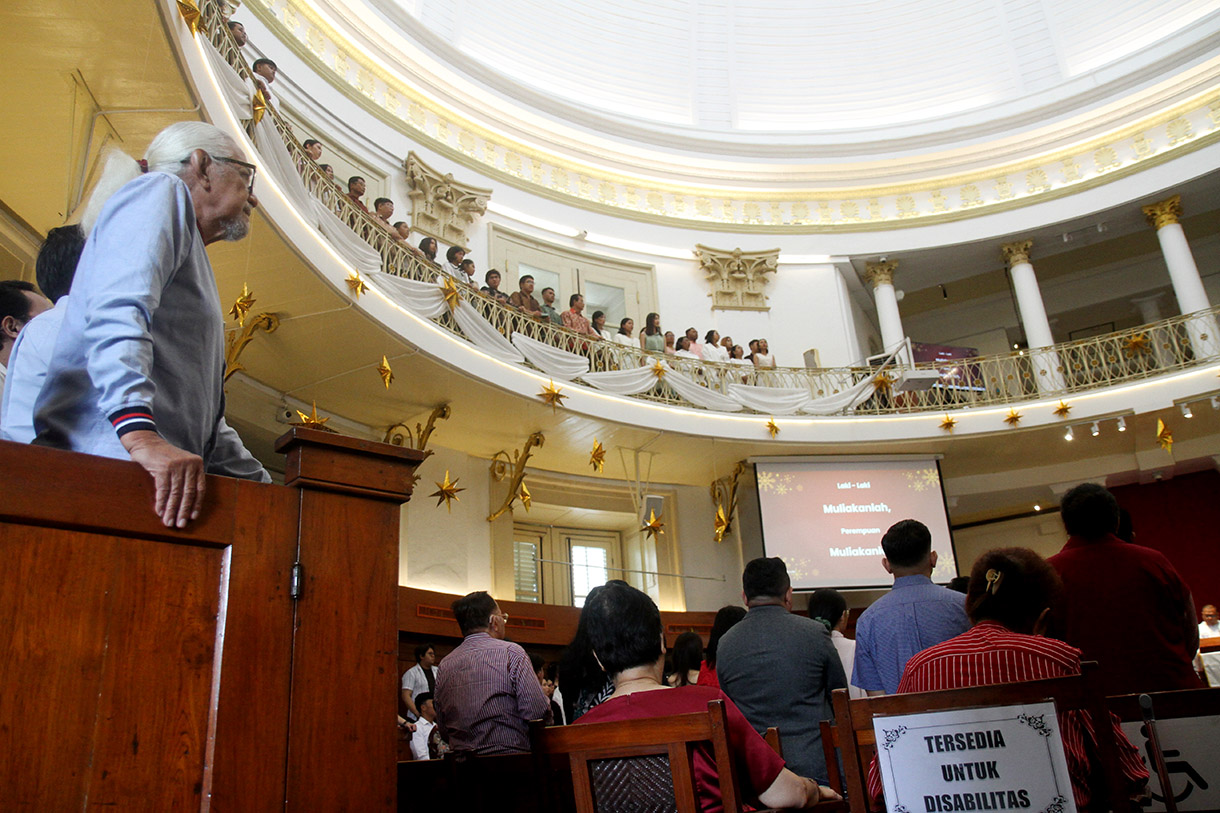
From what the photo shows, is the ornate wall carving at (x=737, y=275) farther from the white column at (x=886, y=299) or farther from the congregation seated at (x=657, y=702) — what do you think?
the congregation seated at (x=657, y=702)

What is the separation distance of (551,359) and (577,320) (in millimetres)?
1648

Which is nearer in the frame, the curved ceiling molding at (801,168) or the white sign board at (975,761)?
the white sign board at (975,761)

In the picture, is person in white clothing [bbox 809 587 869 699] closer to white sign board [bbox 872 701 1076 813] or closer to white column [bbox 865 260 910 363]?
white sign board [bbox 872 701 1076 813]

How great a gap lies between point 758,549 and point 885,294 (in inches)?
197

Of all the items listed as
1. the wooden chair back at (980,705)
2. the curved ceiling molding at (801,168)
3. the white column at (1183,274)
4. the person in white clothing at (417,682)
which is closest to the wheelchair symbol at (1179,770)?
the wooden chair back at (980,705)

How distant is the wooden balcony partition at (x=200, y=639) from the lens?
1.44 metres

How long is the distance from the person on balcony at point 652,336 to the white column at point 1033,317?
5.26 meters

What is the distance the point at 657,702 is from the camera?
211cm

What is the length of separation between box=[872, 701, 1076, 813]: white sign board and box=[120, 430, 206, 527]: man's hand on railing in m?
1.45

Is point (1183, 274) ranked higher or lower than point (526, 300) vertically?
higher

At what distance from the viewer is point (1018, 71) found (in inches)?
618

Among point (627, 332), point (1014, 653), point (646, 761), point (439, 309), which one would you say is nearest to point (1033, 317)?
point (627, 332)

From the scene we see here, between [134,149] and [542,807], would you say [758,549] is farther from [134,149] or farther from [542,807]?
[542,807]

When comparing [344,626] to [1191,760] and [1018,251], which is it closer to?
[1191,760]
